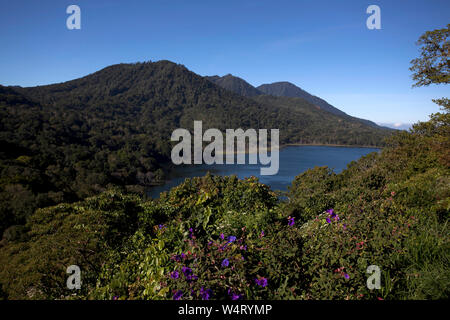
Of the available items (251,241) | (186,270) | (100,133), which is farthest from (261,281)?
(100,133)

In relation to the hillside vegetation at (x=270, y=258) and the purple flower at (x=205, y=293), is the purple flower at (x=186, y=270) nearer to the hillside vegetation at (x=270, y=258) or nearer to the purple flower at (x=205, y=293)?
the hillside vegetation at (x=270, y=258)

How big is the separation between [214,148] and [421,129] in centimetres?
7815

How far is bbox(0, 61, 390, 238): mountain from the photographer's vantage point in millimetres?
22844

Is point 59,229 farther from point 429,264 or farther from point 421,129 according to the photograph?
point 421,129

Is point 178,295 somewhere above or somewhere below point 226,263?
below

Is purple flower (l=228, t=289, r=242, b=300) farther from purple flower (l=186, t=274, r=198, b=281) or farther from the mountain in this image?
the mountain

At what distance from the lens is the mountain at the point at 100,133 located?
22.8 m

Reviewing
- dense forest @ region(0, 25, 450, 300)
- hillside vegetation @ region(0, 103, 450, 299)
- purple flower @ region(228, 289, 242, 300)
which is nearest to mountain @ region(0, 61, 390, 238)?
dense forest @ region(0, 25, 450, 300)

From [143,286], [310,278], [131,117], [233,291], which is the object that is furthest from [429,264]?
[131,117]

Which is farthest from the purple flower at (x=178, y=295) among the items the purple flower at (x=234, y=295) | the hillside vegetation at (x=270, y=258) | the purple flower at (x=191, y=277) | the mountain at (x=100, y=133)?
the mountain at (x=100, y=133)

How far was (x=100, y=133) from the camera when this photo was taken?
8181cm

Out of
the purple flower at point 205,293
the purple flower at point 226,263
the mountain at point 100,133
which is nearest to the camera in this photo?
the purple flower at point 205,293

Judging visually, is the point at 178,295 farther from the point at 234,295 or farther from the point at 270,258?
the point at 270,258

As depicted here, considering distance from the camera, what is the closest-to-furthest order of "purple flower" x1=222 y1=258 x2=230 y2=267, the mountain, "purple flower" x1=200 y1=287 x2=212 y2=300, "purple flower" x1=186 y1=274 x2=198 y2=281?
"purple flower" x1=200 y1=287 x2=212 y2=300 → "purple flower" x1=186 y1=274 x2=198 y2=281 → "purple flower" x1=222 y1=258 x2=230 y2=267 → the mountain
